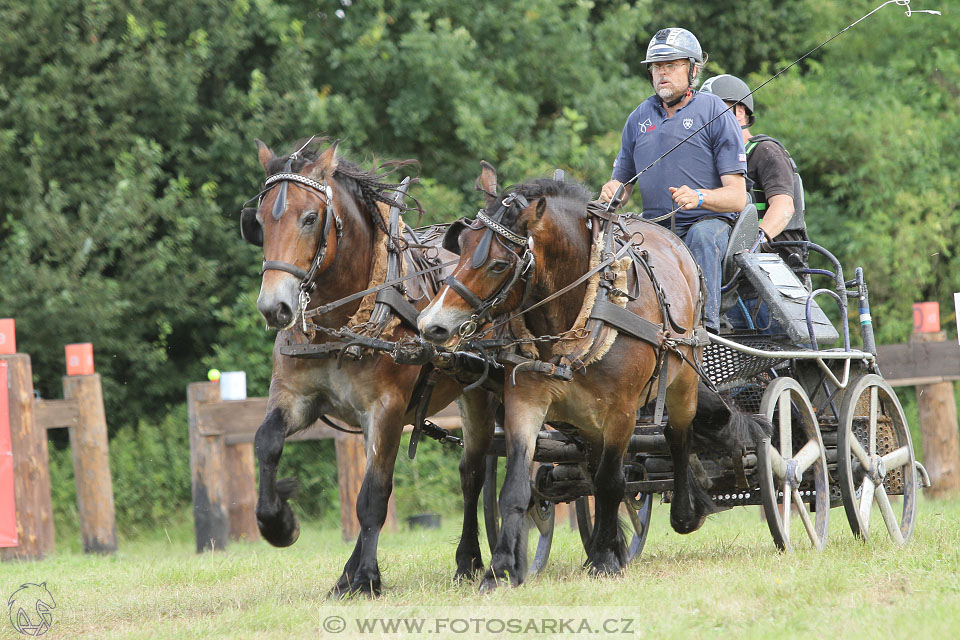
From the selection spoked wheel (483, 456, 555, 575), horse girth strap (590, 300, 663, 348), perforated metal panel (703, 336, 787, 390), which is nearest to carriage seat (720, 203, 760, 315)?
perforated metal panel (703, 336, 787, 390)

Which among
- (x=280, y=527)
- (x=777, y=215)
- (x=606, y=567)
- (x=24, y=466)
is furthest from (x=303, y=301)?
(x=24, y=466)

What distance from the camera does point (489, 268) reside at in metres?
4.86

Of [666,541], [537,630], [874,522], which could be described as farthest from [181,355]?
[537,630]

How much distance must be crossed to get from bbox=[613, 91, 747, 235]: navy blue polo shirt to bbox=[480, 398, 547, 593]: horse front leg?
1789 mm

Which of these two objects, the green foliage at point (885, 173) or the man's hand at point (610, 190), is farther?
the green foliage at point (885, 173)

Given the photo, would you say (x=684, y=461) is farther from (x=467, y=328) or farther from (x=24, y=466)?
(x=24, y=466)

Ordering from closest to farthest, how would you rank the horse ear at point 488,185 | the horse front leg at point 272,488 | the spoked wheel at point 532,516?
the horse ear at point 488,185
the horse front leg at point 272,488
the spoked wheel at point 532,516

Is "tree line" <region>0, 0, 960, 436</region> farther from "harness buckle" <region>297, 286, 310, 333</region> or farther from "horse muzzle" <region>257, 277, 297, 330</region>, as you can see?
"horse muzzle" <region>257, 277, 297, 330</region>

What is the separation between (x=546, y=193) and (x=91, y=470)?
Answer: 515 cm

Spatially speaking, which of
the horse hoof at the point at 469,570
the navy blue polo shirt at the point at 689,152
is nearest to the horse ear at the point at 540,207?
the navy blue polo shirt at the point at 689,152

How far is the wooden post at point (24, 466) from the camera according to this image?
8.30 meters

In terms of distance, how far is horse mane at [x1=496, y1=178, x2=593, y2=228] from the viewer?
16.4 feet

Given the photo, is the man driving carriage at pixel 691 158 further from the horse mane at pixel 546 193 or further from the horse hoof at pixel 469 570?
the horse hoof at pixel 469 570

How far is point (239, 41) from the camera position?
11852 mm
